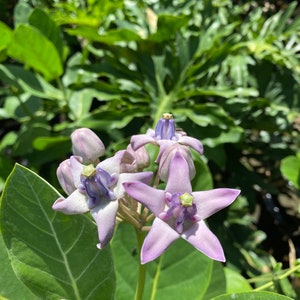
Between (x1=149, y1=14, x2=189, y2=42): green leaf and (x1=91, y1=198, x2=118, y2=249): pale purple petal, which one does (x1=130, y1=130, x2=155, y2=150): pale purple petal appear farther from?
(x1=149, y1=14, x2=189, y2=42): green leaf

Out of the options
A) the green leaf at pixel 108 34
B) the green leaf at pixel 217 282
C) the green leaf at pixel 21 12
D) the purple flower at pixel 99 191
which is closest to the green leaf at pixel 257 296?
the purple flower at pixel 99 191

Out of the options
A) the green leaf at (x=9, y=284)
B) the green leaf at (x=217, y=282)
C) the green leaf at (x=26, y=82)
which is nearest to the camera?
the green leaf at (x=9, y=284)

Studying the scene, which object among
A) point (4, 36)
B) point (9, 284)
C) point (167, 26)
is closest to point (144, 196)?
point (9, 284)

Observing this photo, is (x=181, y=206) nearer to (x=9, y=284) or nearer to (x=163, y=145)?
(x=163, y=145)

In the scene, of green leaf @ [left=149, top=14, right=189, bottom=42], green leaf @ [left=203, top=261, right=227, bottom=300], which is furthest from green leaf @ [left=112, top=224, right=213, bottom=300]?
green leaf @ [left=149, top=14, right=189, bottom=42]

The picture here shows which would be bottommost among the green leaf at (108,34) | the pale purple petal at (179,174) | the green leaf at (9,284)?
the green leaf at (9,284)

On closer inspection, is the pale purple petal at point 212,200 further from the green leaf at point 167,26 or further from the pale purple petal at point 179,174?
the green leaf at point 167,26

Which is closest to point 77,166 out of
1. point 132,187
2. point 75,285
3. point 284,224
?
point 132,187
